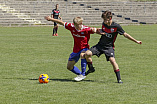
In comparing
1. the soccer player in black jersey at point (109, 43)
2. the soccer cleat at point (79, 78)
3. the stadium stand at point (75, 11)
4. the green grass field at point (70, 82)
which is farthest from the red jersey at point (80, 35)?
the stadium stand at point (75, 11)

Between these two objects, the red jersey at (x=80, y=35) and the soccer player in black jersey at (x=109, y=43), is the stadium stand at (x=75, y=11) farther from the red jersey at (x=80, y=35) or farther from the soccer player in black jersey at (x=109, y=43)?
the soccer player in black jersey at (x=109, y=43)

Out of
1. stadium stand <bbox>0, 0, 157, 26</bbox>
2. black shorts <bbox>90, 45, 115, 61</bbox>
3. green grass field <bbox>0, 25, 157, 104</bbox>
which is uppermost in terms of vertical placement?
black shorts <bbox>90, 45, 115, 61</bbox>

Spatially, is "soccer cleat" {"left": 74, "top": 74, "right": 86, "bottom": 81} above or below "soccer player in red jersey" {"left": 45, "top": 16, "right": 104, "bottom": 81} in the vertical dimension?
below

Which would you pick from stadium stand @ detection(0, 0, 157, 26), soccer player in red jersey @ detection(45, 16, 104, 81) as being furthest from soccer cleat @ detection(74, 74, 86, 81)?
stadium stand @ detection(0, 0, 157, 26)

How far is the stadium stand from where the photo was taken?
115 feet

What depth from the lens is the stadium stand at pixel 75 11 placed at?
3512 centimetres

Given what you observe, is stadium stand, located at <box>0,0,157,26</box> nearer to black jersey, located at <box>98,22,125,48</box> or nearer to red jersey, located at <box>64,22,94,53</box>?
red jersey, located at <box>64,22,94,53</box>

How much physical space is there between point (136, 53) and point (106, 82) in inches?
241

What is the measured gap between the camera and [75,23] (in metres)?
8.16

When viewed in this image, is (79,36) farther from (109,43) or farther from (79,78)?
(79,78)

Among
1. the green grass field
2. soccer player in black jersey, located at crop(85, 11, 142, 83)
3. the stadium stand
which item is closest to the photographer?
the green grass field

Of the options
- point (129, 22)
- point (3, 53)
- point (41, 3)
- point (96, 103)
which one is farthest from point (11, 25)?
point (96, 103)

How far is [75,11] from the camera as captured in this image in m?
38.9

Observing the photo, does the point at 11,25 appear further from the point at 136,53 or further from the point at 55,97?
the point at 55,97
